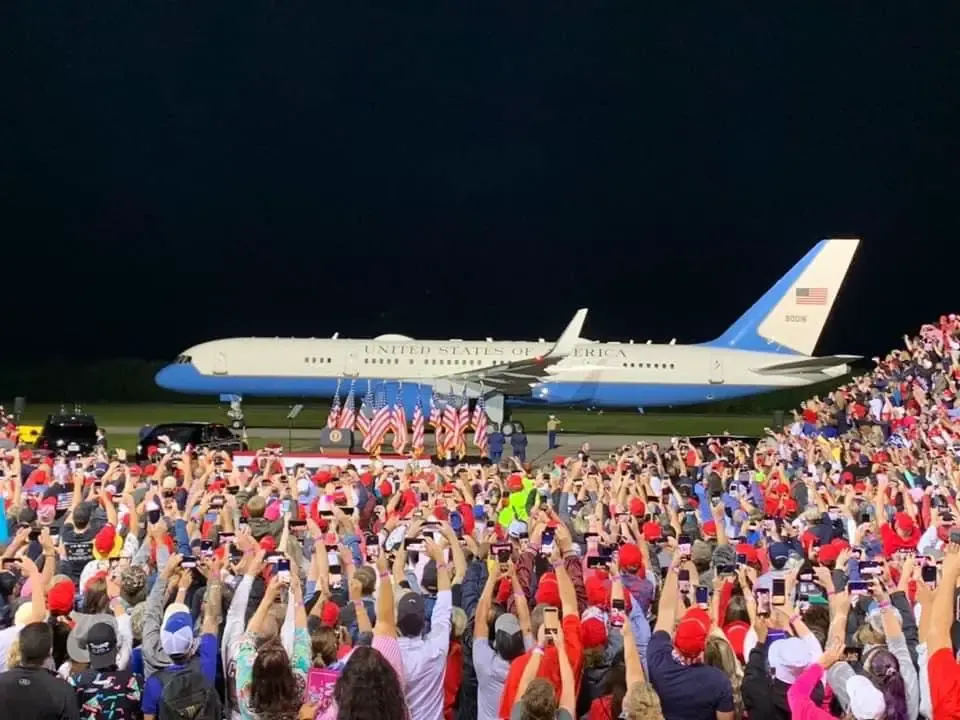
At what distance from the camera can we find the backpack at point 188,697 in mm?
6012

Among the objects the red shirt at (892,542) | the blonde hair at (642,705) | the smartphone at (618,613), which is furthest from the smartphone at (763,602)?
the red shirt at (892,542)

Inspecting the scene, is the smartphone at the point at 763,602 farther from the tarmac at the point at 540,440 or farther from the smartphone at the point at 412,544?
the tarmac at the point at 540,440

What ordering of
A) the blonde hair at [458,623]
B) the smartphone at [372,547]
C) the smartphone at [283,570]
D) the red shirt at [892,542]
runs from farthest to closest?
the red shirt at [892,542] < the smartphone at [372,547] < the blonde hair at [458,623] < the smartphone at [283,570]

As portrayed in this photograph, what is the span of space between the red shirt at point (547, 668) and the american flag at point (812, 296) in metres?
42.4

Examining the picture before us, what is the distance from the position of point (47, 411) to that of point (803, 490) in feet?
169

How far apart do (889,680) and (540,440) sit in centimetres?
3728

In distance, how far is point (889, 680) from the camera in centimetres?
612

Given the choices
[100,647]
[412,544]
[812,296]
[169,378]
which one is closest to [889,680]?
[412,544]

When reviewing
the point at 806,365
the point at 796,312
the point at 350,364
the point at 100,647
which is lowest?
the point at 100,647

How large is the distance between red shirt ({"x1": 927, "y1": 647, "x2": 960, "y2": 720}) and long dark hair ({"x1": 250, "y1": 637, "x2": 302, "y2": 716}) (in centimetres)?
326

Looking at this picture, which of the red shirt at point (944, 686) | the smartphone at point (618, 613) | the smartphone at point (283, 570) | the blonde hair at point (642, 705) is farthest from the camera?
the smartphone at point (283, 570)

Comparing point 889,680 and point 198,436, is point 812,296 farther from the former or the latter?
point 889,680

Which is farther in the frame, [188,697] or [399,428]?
[399,428]

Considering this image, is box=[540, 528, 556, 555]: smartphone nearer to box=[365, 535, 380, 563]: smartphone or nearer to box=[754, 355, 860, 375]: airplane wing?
box=[365, 535, 380, 563]: smartphone
